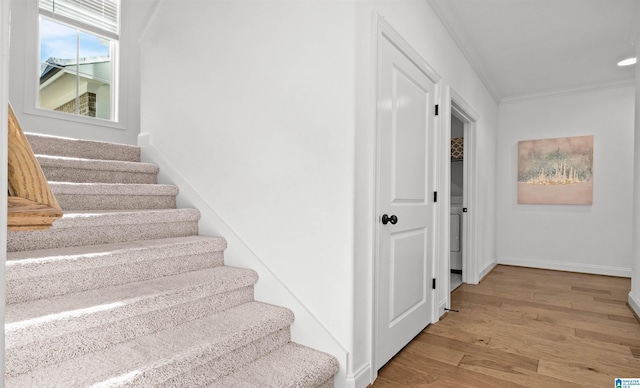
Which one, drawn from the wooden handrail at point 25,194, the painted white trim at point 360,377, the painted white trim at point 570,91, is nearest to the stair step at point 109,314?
the painted white trim at point 360,377

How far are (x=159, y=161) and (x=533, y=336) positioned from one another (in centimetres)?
298

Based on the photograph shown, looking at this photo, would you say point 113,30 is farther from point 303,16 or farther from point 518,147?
point 518,147

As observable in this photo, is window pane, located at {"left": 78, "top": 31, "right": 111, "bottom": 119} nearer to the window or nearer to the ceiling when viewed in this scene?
the window

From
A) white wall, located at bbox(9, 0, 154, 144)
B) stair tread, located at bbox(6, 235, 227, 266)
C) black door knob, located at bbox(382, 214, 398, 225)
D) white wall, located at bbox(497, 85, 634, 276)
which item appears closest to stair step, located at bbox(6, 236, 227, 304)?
stair tread, located at bbox(6, 235, 227, 266)

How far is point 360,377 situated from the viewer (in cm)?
182

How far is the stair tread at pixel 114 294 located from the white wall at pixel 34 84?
7.29ft

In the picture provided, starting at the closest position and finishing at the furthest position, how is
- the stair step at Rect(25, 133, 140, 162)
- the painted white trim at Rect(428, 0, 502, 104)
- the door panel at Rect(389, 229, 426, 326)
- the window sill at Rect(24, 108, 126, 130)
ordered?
the door panel at Rect(389, 229, 426, 326)
the stair step at Rect(25, 133, 140, 162)
the painted white trim at Rect(428, 0, 502, 104)
the window sill at Rect(24, 108, 126, 130)

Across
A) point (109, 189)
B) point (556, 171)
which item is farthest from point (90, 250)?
point (556, 171)

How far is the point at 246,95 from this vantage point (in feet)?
7.19

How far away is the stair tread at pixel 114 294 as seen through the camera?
54.0 inches

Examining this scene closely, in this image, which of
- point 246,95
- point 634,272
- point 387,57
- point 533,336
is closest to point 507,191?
point 634,272

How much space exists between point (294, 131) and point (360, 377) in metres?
1.30

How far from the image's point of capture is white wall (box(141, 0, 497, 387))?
1.79 metres

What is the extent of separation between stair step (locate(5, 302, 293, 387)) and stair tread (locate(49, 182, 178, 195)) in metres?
1.06
